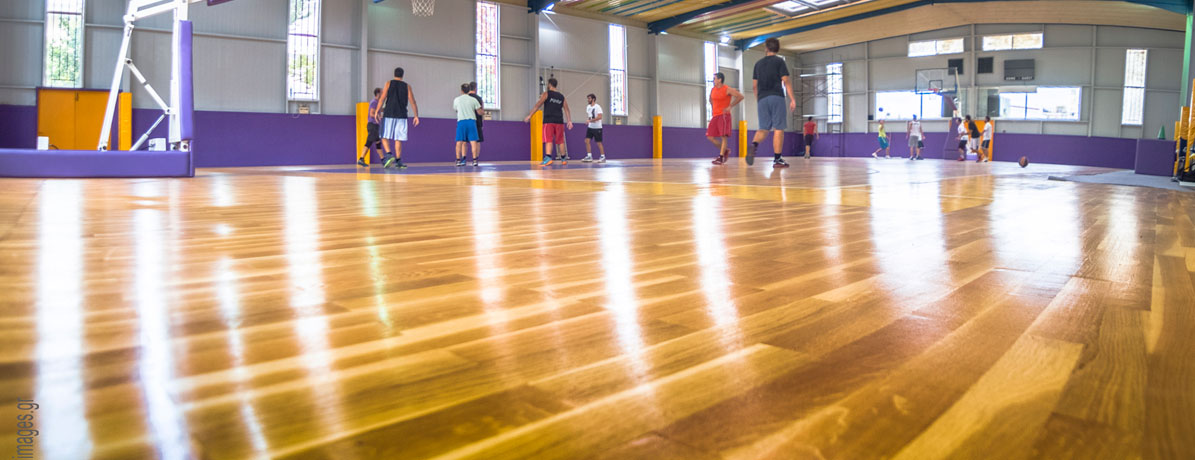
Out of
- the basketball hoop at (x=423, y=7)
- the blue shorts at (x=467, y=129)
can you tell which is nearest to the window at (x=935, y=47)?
the basketball hoop at (x=423, y=7)

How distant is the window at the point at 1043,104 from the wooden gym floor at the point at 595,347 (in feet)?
75.1

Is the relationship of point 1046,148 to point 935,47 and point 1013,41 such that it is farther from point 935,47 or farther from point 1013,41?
point 935,47

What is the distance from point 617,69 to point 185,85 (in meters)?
13.9

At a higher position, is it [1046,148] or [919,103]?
[919,103]

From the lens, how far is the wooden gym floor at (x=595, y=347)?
597 mm

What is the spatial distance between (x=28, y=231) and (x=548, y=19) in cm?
1666

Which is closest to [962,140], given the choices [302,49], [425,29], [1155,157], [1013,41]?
[1013,41]

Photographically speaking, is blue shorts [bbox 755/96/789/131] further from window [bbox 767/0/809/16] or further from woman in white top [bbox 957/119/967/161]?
woman in white top [bbox 957/119/967/161]

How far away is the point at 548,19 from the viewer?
706 inches

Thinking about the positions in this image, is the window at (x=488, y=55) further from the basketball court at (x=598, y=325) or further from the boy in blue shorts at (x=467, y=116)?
the basketball court at (x=598, y=325)

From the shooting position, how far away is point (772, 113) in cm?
905

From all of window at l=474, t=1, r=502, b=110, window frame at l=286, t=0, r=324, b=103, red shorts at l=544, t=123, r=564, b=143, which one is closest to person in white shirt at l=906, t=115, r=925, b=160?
window at l=474, t=1, r=502, b=110

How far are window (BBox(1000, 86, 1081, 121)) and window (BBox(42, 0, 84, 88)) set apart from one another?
22.7 m

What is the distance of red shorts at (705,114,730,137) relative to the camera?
1016 cm
